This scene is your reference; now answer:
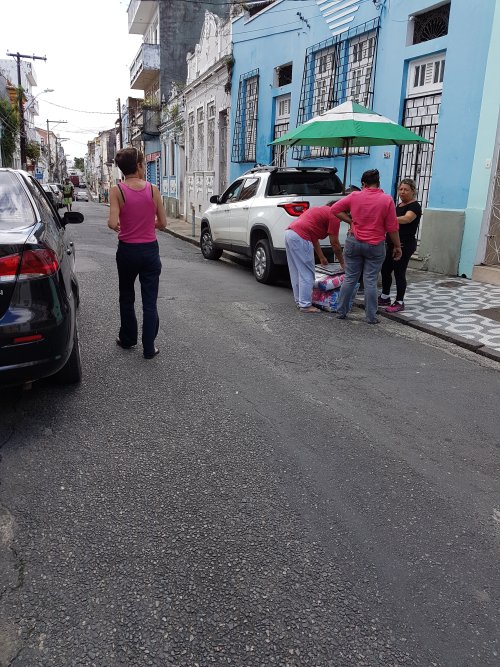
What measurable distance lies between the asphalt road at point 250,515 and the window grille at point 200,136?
67.5 ft

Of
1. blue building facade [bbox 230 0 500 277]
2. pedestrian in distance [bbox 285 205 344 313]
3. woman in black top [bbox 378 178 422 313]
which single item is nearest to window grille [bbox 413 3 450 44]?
blue building facade [bbox 230 0 500 277]

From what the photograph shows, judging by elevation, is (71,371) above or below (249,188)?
below

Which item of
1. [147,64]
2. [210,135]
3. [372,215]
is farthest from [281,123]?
[147,64]

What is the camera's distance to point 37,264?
3.52m

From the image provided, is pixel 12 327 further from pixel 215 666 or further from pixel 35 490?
pixel 215 666

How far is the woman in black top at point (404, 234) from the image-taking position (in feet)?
24.7

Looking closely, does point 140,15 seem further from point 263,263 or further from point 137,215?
point 137,215

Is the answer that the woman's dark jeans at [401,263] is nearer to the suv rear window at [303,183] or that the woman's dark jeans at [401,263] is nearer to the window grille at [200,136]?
the suv rear window at [303,183]

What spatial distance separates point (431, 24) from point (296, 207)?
16.8 ft

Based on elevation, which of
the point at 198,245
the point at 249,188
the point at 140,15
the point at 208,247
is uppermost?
the point at 140,15

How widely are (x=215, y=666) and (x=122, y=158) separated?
13.6ft

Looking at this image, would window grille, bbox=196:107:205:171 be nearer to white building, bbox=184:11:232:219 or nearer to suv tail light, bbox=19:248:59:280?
white building, bbox=184:11:232:219

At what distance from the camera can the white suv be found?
905 cm

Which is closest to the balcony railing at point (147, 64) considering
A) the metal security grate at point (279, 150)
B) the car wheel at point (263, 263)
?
the metal security grate at point (279, 150)
